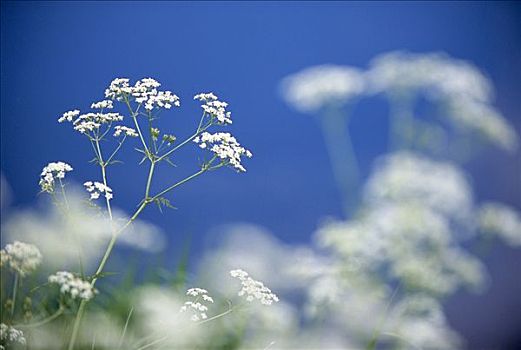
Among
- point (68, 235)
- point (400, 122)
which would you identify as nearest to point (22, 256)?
point (68, 235)

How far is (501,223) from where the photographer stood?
7.82 feet

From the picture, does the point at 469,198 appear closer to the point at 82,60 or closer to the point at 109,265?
the point at 109,265

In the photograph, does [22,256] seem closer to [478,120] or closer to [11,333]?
[11,333]

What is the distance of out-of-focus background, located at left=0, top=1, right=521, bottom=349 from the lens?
8.29 feet

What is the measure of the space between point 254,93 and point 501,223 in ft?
3.11

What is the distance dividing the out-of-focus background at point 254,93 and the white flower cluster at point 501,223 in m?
0.12

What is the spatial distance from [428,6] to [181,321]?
140 centimetres

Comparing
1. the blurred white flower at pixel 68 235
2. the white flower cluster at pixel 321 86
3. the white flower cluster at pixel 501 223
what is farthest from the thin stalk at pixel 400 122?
the blurred white flower at pixel 68 235

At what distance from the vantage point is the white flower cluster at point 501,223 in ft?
7.82

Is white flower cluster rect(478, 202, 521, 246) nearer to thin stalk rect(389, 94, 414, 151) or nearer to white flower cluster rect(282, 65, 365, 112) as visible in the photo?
thin stalk rect(389, 94, 414, 151)

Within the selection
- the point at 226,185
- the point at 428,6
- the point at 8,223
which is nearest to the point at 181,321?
the point at 226,185

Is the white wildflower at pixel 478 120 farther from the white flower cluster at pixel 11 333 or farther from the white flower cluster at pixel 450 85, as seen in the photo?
the white flower cluster at pixel 11 333

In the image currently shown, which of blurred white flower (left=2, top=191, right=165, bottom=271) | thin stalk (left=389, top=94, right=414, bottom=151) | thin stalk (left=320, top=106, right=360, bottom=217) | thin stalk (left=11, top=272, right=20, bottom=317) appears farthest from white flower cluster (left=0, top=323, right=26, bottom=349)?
thin stalk (left=389, top=94, right=414, bottom=151)

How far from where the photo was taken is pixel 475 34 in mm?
2594
